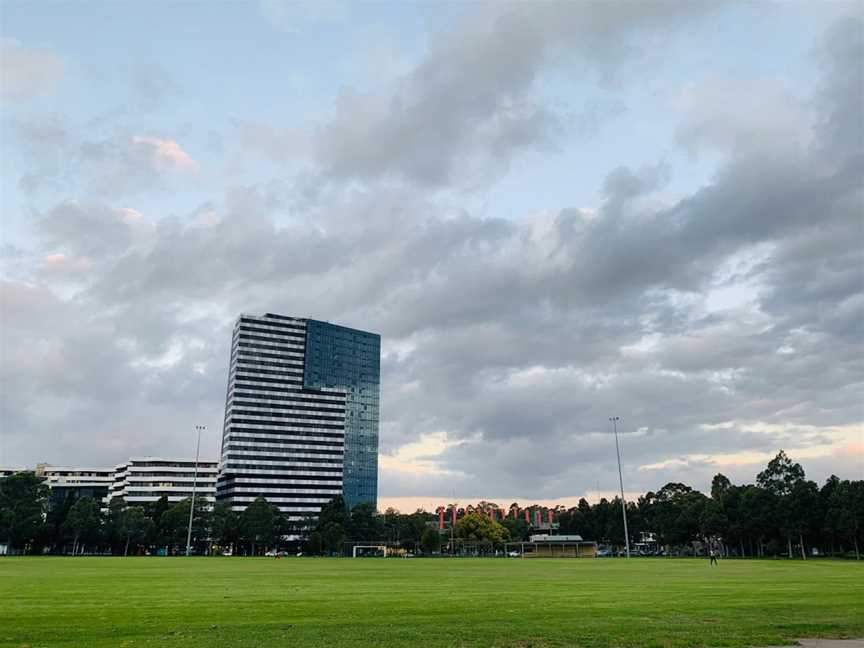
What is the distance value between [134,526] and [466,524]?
3437 inches

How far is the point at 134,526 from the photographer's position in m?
147

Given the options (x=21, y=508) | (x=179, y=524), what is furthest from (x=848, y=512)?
(x=21, y=508)

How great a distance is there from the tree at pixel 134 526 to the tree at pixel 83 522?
16.5 ft

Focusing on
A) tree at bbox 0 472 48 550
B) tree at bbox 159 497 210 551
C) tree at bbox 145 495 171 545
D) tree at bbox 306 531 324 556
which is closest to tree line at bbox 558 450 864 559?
tree at bbox 306 531 324 556

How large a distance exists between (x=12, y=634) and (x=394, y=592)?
17.4 m

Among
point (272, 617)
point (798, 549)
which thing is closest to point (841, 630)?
point (272, 617)

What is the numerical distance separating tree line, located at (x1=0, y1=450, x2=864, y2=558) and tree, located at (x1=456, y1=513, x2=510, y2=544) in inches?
11.7

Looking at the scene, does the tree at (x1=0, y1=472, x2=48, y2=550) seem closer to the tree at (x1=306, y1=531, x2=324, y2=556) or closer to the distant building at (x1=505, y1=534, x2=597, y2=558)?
the tree at (x1=306, y1=531, x2=324, y2=556)

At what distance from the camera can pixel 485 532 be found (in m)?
188

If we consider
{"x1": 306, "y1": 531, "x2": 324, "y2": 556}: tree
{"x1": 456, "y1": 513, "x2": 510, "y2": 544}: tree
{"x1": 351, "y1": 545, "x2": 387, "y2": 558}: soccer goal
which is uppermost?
{"x1": 456, "y1": 513, "x2": 510, "y2": 544}: tree

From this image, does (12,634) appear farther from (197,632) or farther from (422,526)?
(422,526)

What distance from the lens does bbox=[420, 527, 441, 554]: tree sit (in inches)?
6969

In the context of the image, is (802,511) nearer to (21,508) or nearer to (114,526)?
(114,526)

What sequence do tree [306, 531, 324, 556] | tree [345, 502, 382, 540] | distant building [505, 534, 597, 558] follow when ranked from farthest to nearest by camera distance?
tree [345, 502, 382, 540] → tree [306, 531, 324, 556] → distant building [505, 534, 597, 558]
